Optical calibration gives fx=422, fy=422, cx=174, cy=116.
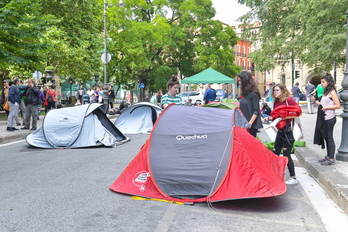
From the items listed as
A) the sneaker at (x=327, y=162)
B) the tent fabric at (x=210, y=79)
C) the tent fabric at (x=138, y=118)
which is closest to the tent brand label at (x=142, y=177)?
the sneaker at (x=327, y=162)

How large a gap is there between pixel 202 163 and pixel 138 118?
10292mm

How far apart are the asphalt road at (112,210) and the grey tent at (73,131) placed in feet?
12.8

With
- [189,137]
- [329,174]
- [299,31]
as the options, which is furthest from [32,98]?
[299,31]

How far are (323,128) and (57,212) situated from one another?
498cm

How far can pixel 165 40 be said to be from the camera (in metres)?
42.0

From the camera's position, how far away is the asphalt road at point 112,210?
439cm

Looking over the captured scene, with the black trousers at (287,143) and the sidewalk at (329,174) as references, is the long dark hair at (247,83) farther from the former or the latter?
the sidewalk at (329,174)

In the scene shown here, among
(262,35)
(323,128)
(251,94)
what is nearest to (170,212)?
(251,94)

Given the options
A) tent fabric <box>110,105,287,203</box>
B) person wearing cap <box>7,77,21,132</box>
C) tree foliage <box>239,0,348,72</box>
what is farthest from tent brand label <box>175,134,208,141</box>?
tree foliage <box>239,0,348,72</box>

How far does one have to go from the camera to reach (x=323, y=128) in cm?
762

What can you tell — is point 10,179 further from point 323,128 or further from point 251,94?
point 323,128

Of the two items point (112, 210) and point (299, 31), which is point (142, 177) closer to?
point (112, 210)

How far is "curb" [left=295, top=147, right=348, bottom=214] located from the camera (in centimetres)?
533

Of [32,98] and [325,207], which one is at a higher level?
[32,98]
